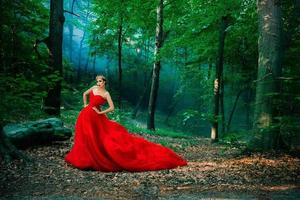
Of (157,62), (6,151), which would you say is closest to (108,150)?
(6,151)

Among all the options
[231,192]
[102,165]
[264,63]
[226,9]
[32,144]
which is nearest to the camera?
[231,192]

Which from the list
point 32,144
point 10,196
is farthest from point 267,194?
point 32,144

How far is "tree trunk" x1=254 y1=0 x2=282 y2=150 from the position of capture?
9539 mm

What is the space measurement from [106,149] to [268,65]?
187 inches

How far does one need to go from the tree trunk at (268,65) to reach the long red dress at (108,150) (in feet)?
7.77

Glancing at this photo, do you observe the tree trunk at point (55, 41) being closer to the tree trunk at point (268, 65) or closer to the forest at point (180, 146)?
the forest at point (180, 146)

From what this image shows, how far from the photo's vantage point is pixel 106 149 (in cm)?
905

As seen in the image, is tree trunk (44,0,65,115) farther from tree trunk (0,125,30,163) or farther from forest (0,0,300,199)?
tree trunk (0,125,30,163)

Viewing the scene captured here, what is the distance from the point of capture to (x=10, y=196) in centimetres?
635

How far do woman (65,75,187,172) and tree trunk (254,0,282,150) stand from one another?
2.39m

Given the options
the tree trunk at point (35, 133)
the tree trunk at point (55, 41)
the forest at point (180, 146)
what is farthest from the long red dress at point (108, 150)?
the tree trunk at point (55, 41)

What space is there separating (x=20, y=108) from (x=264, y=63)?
20.5ft

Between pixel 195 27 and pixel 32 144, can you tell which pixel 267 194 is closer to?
pixel 32 144

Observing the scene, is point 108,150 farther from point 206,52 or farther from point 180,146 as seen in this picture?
point 206,52
